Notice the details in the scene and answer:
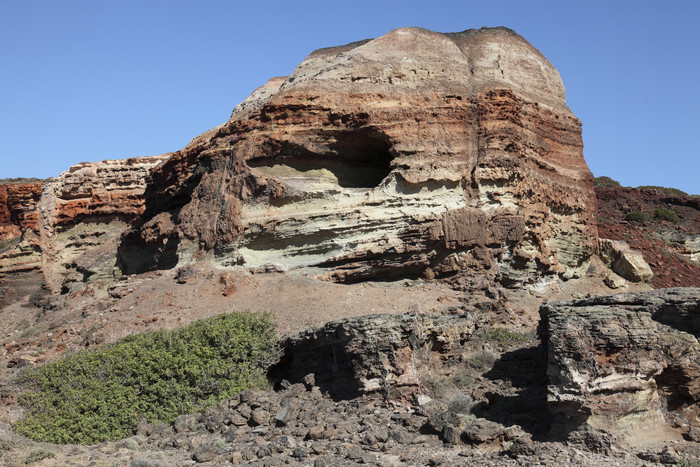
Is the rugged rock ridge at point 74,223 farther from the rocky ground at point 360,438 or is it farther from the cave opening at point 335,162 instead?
the rocky ground at point 360,438

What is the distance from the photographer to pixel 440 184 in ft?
62.3

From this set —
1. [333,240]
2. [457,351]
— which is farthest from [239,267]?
[457,351]

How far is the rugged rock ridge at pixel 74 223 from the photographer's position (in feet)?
97.3

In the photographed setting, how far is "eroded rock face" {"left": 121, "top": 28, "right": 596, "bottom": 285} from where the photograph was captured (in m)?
18.7

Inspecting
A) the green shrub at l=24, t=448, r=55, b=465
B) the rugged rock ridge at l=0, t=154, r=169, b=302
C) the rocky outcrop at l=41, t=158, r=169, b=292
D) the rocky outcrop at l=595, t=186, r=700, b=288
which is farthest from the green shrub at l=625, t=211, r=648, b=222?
the green shrub at l=24, t=448, r=55, b=465

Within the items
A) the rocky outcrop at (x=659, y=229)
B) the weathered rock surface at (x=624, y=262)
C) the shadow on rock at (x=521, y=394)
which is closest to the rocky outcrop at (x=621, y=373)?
the shadow on rock at (x=521, y=394)

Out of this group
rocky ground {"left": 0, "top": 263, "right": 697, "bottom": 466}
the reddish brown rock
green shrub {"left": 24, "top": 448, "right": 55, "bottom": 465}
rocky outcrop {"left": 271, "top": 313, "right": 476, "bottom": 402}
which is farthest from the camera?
the reddish brown rock

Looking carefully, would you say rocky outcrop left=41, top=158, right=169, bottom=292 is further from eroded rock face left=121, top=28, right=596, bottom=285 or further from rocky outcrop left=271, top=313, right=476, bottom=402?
rocky outcrop left=271, top=313, right=476, bottom=402

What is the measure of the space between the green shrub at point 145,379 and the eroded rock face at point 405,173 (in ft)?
16.8

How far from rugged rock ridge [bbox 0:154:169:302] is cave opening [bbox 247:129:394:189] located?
11767 mm

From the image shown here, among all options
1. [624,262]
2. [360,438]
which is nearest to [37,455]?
[360,438]

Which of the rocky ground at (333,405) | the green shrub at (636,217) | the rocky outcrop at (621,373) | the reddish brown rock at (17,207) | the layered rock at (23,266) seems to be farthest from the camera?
the green shrub at (636,217)

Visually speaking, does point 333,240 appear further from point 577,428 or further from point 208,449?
point 577,428

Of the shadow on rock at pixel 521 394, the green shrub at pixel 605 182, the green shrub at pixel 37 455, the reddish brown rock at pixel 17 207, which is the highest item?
the green shrub at pixel 605 182
